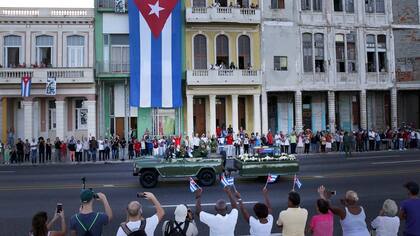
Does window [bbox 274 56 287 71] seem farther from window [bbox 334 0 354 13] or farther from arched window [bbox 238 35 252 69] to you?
window [bbox 334 0 354 13]

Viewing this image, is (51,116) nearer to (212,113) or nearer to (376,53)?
(212,113)

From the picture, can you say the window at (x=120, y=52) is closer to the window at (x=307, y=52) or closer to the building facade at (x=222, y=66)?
the building facade at (x=222, y=66)

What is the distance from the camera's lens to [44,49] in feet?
118

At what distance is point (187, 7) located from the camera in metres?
36.5

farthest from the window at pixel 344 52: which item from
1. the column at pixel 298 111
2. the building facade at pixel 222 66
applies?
the building facade at pixel 222 66

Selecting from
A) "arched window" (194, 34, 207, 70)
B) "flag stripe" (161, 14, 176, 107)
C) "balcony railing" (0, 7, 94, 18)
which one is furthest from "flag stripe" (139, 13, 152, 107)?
"balcony railing" (0, 7, 94, 18)

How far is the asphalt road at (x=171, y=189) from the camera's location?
1234cm

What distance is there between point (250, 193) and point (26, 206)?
23.7 feet

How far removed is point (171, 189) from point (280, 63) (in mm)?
24101

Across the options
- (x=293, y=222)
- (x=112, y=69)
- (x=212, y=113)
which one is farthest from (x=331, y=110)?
(x=293, y=222)

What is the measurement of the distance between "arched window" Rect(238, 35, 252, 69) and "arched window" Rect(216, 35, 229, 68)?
3.76 ft

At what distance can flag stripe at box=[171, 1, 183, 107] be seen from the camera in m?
34.8

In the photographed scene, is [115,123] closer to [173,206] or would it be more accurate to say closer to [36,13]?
[36,13]

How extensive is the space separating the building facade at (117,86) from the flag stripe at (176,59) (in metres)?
2.27
